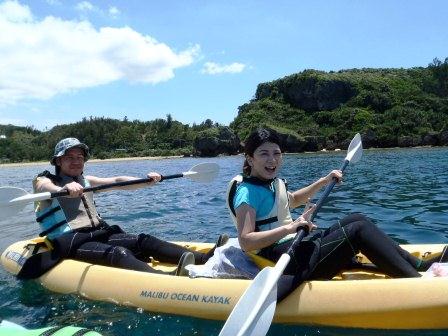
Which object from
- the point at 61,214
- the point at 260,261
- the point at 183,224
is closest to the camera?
the point at 260,261

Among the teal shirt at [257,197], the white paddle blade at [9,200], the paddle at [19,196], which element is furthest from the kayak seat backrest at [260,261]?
the white paddle blade at [9,200]

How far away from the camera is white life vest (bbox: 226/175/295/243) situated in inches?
136

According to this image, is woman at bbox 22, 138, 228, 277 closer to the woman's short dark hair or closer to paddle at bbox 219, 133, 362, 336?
the woman's short dark hair

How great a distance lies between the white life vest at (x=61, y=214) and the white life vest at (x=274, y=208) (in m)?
1.98

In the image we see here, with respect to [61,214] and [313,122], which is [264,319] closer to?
[61,214]

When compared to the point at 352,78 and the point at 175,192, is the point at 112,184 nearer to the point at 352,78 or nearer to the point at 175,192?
the point at 175,192

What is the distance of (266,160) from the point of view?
344cm

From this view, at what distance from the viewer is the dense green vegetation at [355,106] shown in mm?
54375

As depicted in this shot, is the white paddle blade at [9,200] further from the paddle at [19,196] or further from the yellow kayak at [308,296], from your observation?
the yellow kayak at [308,296]

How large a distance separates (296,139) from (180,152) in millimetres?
23653

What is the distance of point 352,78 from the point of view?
2840 inches

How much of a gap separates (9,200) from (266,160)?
2604 millimetres

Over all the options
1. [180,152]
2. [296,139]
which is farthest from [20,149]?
[296,139]

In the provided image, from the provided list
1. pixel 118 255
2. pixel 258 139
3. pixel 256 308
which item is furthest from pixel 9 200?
pixel 256 308
